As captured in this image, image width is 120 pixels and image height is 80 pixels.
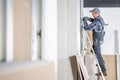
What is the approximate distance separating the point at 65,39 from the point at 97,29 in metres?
0.50

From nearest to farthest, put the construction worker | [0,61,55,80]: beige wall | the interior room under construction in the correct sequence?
[0,61,55,80]: beige wall → the interior room under construction → the construction worker

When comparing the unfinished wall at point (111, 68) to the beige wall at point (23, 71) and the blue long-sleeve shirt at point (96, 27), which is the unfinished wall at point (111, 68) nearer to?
the blue long-sleeve shirt at point (96, 27)

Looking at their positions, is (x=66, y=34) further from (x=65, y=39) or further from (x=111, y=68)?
(x=111, y=68)

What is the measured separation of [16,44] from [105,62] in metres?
1.77

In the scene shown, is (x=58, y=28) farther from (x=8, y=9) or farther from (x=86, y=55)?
(x=8, y=9)

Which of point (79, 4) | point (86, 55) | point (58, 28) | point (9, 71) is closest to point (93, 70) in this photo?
point (86, 55)

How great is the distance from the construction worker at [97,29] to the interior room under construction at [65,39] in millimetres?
59

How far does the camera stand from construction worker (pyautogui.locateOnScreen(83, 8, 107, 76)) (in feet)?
9.22

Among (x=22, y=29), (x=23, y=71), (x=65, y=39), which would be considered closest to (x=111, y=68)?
(x=65, y=39)

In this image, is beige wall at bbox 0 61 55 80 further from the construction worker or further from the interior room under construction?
the construction worker

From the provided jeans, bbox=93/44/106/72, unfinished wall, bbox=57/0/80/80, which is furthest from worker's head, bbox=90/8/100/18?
jeans, bbox=93/44/106/72

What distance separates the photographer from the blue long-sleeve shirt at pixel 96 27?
281 centimetres

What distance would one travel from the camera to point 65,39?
267 centimetres

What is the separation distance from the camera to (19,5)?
1494mm
